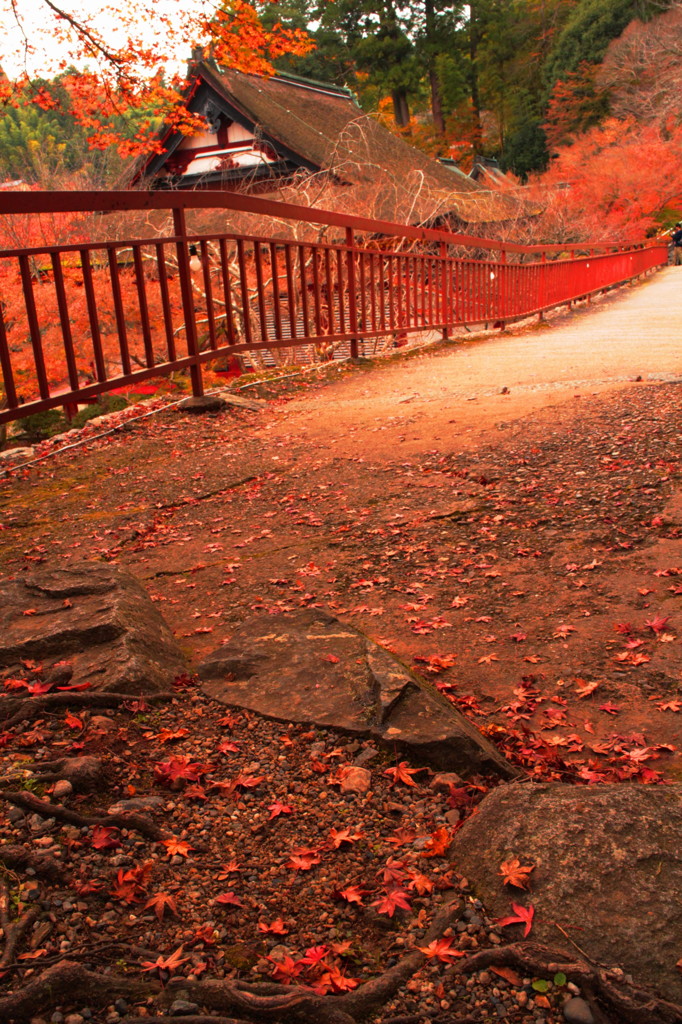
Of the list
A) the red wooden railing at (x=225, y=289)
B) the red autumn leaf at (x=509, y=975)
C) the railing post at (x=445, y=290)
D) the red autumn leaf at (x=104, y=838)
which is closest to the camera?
the red autumn leaf at (x=509, y=975)

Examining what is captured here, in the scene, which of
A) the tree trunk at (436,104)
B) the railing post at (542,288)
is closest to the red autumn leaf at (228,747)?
the railing post at (542,288)

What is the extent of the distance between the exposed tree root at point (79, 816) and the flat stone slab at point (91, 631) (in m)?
0.44

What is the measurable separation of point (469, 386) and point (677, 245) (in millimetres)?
34292

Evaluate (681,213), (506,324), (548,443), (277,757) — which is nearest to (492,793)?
(277,757)

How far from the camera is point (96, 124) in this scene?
13.5m

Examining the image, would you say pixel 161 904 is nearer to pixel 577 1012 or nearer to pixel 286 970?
pixel 286 970

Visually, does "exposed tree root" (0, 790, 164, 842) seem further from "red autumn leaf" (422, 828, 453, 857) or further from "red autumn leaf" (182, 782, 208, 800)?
"red autumn leaf" (422, 828, 453, 857)

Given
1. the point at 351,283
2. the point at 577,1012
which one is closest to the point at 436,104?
the point at 351,283

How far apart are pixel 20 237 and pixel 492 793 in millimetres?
14302

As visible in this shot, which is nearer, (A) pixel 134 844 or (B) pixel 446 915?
(B) pixel 446 915

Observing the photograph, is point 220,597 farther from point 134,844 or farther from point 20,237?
point 20,237

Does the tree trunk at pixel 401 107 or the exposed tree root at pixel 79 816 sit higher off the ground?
the tree trunk at pixel 401 107

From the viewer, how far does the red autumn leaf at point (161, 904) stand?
1369 mm

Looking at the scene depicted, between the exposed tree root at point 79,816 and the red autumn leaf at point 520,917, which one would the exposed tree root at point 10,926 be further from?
the red autumn leaf at point 520,917
